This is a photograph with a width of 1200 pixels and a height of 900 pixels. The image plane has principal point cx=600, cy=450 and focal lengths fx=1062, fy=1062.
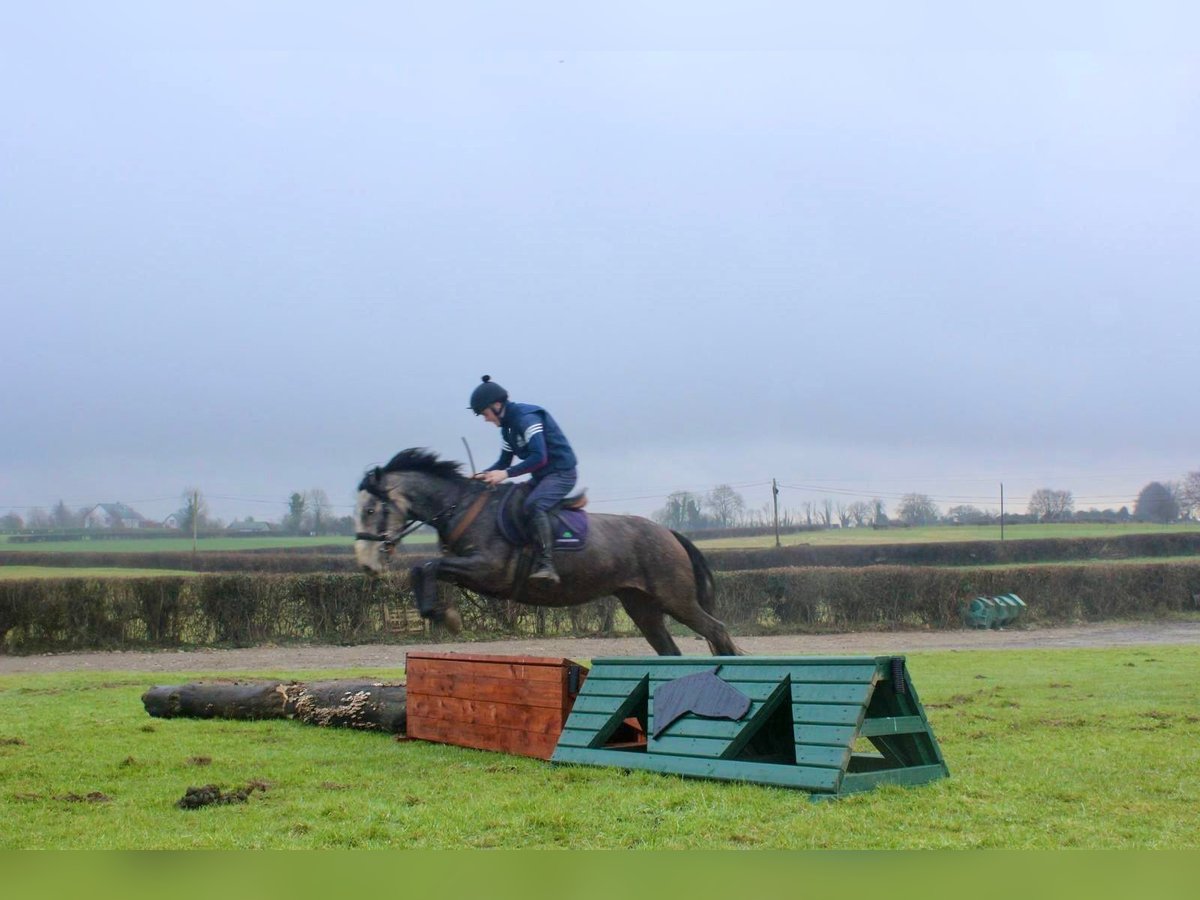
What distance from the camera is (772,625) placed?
21.9m

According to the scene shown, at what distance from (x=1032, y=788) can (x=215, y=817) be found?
13.2ft

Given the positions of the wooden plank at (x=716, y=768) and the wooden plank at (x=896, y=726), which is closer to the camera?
the wooden plank at (x=716, y=768)

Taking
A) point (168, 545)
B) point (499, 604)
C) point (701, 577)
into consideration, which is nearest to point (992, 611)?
point (499, 604)

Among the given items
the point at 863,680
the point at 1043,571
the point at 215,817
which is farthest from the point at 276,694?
the point at 1043,571

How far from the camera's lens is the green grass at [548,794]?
4.39 meters

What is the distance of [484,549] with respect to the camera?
6.87 m

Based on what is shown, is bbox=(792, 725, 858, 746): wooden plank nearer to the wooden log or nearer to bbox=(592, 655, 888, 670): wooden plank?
bbox=(592, 655, 888, 670): wooden plank

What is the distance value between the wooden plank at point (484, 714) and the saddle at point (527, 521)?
1.09 m

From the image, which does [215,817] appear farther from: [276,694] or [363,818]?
[276,694]

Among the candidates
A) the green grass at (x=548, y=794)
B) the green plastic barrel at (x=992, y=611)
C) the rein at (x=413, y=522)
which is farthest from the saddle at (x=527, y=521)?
the green plastic barrel at (x=992, y=611)

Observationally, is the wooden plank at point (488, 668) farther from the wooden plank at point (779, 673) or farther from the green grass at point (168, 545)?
the green grass at point (168, 545)

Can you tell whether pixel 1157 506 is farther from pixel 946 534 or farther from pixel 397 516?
pixel 397 516

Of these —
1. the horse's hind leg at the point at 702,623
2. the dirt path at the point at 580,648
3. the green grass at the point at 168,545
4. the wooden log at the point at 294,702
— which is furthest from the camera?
the green grass at the point at 168,545

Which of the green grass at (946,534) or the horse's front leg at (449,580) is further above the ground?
the horse's front leg at (449,580)
